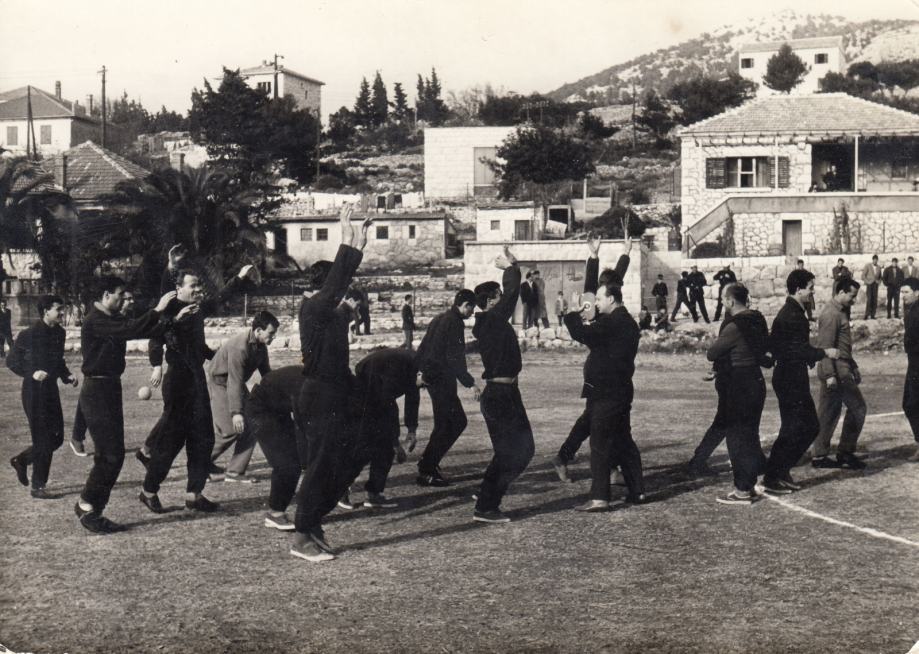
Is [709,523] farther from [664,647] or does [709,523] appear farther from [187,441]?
[187,441]

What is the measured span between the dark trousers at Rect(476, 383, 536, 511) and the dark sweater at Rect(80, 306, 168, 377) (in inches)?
99.4

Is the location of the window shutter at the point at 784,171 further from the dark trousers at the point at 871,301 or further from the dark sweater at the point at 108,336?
the dark sweater at the point at 108,336

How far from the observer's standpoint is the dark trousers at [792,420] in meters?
9.07

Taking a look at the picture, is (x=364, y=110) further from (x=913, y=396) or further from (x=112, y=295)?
(x=112, y=295)

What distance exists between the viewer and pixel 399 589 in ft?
21.0

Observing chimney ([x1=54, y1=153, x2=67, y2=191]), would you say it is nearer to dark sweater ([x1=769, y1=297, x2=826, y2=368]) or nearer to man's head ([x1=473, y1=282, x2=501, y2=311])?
man's head ([x1=473, y1=282, x2=501, y2=311])

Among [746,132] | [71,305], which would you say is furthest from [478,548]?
[746,132]

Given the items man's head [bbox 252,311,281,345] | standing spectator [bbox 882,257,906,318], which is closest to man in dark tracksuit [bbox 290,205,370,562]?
man's head [bbox 252,311,281,345]

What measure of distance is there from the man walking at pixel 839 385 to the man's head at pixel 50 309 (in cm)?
665

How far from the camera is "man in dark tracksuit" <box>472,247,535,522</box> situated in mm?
8117

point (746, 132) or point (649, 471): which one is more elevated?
point (746, 132)

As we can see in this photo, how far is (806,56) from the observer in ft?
243

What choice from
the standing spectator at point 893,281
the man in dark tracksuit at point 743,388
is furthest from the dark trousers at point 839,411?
the standing spectator at point 893,281

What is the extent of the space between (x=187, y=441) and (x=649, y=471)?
Answer: 14.6 feet
